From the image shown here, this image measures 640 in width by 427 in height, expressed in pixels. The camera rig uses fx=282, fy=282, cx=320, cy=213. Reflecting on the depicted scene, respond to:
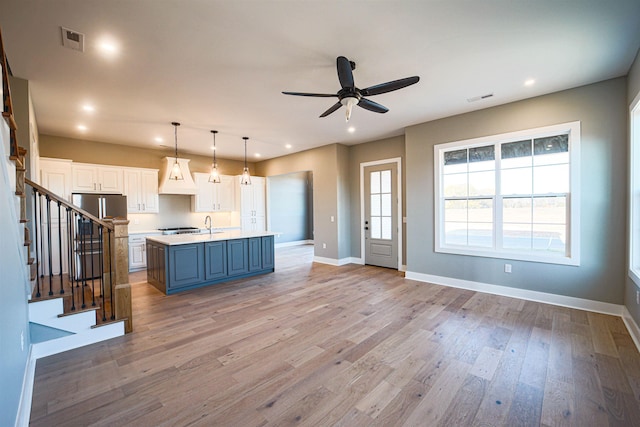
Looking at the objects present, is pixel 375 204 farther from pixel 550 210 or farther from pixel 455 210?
pixel 550 210

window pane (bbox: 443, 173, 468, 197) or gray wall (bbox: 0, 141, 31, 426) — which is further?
window pane (bbox: 443, 173, 468, 197)

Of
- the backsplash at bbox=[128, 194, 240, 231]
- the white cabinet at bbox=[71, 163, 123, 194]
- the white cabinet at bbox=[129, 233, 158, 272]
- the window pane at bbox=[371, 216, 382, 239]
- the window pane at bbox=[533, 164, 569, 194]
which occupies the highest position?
the white cabinet at bbox=[71, 163, 123, 194]

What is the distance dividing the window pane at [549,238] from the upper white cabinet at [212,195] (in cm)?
688

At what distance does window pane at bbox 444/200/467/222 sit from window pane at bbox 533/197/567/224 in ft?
3.09

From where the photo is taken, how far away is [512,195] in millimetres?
4160

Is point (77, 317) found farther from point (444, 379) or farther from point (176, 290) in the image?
point (444, 379)

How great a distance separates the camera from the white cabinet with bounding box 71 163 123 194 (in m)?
5.55

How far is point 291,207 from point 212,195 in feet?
11.2

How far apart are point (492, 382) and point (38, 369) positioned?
374 cm

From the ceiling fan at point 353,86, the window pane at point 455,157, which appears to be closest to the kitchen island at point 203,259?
the ceiling fan at point 353,86

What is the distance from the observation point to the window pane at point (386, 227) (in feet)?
20.4

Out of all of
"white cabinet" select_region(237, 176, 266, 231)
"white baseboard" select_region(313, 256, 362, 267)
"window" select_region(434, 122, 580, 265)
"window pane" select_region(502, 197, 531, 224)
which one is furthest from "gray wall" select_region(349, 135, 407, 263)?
"white cabinet" select_region(237, 176, 266, 231)

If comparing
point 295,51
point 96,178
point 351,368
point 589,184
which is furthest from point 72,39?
point 589,184

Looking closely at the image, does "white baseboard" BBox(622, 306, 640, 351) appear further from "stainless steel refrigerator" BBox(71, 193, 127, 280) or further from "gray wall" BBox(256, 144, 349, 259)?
"stainless steel refrigerator" BBox(71, 193, 127, 280)
